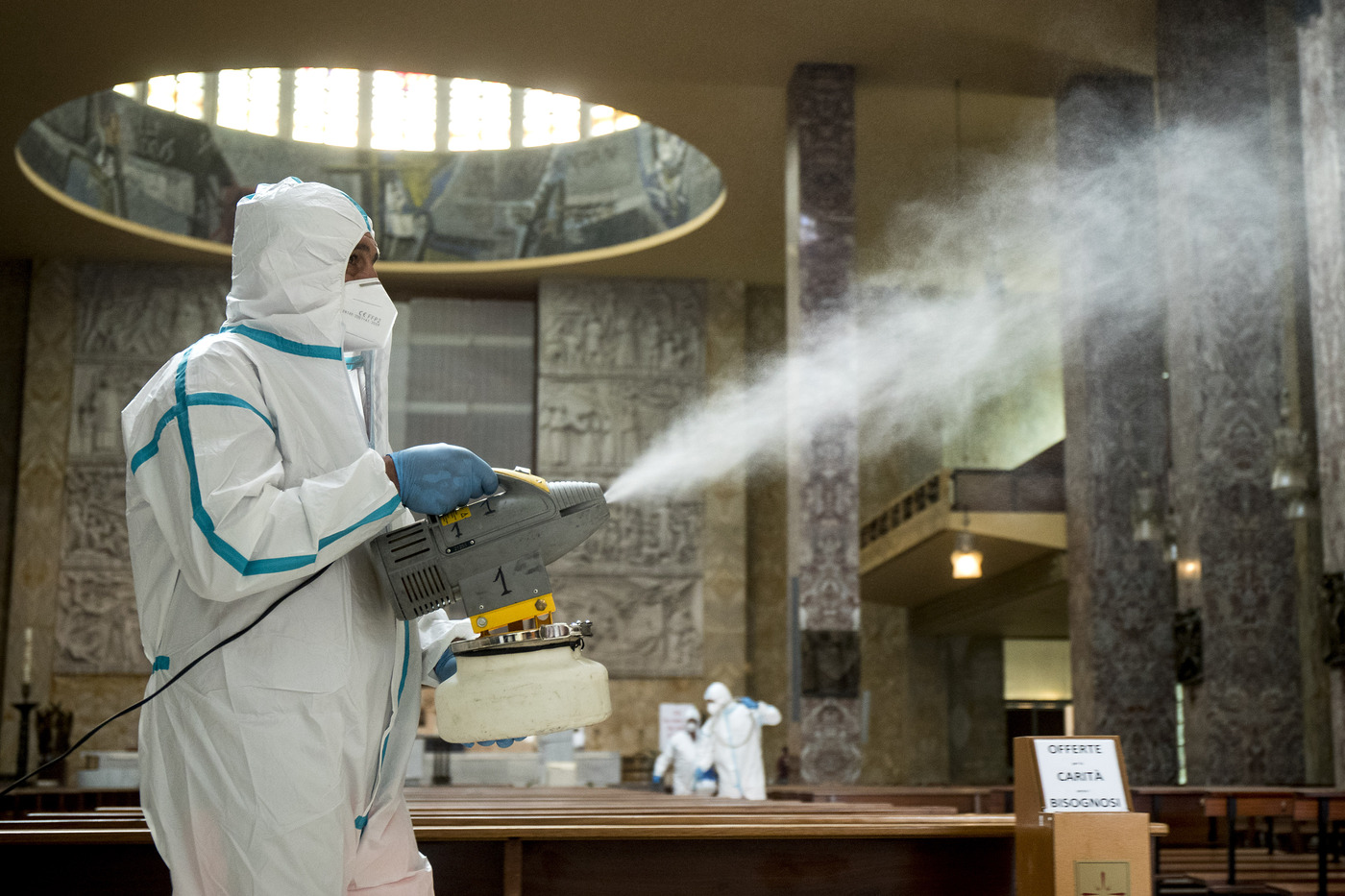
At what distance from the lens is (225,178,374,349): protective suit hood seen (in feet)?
8.70

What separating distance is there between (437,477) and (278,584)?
0.34 metres

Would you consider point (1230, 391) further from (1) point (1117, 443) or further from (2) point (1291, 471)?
(1) point (1117, 443)

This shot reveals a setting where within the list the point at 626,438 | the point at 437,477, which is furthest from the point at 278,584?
the point at 626,438

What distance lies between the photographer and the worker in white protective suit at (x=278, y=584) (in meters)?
2.38

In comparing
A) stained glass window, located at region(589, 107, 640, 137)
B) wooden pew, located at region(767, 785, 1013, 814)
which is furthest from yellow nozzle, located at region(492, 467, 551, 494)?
stained glass window, located at region(589, 107, 640, 137)

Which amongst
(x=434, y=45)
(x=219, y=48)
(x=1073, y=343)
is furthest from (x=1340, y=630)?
(x=219, y=48)

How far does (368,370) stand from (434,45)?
43.4ft

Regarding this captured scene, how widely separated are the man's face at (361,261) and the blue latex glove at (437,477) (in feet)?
1.56

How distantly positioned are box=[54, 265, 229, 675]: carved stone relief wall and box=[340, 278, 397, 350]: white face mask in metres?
19.2

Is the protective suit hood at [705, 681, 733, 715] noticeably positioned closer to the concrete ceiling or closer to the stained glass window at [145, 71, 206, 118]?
the concrete ceiling

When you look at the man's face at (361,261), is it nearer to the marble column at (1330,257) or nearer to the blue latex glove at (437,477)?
the blue latex glove at (437,477)

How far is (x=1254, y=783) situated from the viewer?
11188 millimetres

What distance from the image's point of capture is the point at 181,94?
21.1 m

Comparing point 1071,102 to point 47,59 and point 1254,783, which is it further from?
point 47,59
